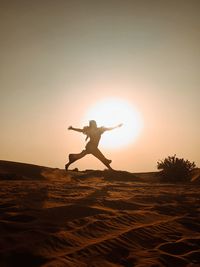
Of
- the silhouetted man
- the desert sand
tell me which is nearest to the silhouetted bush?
the silhouetted man

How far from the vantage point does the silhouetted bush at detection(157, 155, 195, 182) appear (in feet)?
39.4

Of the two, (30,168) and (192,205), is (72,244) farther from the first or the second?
(30,168)

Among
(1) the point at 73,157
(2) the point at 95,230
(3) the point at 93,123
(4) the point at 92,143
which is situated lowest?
(2) the point at 95,230

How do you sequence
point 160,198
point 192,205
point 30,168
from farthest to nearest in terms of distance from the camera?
point 30,168, point 160,198, point 192,205

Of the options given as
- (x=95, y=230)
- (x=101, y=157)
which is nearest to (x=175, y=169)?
(x=101, y=157)

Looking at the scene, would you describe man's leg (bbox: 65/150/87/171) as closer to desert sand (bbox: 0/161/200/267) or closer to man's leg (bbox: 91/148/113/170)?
man's leg (bbox: 91/148/113/170)

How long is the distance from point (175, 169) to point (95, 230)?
364 inches

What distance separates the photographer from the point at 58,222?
357 centimetres

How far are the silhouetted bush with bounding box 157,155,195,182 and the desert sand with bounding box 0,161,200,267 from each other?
663 cm

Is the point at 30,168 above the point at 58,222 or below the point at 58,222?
above

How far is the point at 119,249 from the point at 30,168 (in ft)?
30.4

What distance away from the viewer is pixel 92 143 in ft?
42.9

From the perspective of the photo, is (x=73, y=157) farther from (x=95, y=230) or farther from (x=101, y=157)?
(x=95, y=230)

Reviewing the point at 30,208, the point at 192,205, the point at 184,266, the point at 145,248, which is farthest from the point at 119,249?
the point at 192,205
